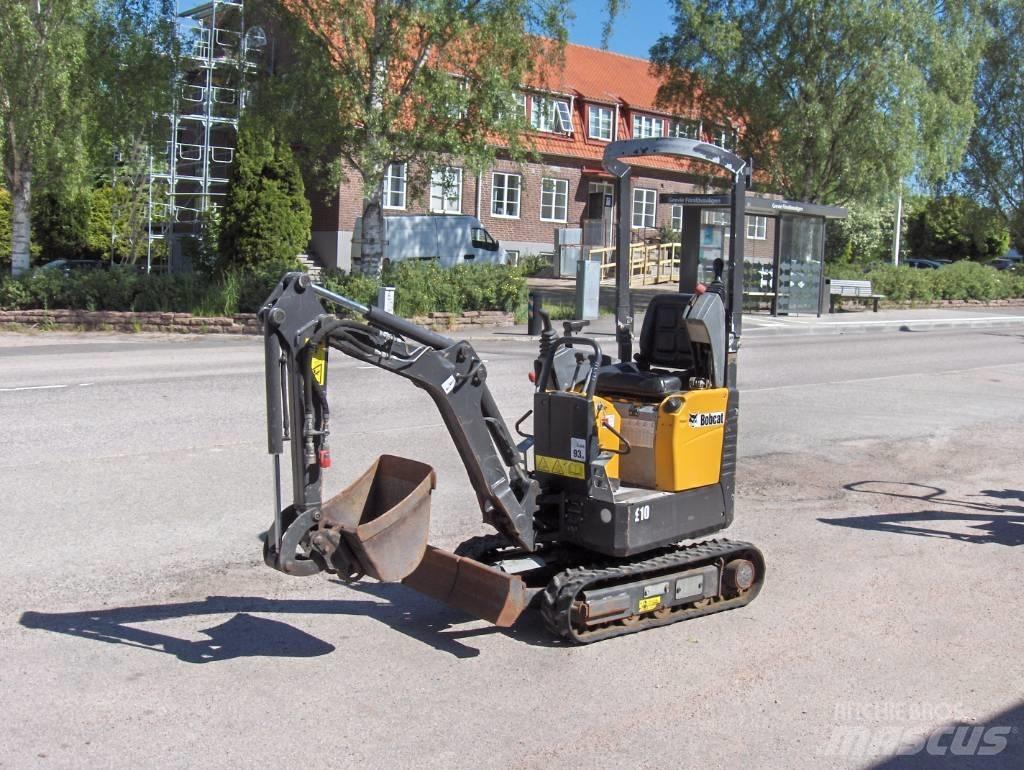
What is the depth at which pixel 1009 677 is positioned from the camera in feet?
17.8

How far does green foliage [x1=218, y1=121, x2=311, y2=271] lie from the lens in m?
29.5

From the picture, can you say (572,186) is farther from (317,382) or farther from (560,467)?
(317,382)

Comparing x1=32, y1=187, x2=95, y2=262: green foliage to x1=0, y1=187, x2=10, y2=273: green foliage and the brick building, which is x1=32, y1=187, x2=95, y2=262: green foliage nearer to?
x1=0, y1=187, x2=10, y2=273: green foliage

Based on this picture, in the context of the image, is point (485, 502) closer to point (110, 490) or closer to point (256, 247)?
Result: point (110, 490)

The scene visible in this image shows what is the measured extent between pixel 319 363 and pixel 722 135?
28929 mm

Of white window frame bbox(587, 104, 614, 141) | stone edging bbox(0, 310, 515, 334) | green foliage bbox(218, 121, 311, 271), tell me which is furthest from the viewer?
white window frame bbox(587, 104, 614, 141)

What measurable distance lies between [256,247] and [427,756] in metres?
26.5

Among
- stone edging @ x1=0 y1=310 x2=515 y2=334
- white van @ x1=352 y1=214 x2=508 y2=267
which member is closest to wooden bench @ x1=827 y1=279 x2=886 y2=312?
white van @ x1=352 y1=214 x2=508 y2=267

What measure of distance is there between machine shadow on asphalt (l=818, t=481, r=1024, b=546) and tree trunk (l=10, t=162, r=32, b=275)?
1848cm

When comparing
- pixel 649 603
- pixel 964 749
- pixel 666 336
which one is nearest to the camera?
pixel 964 749

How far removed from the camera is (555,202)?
143 feet

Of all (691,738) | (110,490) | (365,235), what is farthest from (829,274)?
(691,738)

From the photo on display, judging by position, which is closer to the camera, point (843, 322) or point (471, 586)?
point (471, 586)

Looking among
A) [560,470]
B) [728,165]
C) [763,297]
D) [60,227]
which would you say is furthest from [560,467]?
[60,227]
